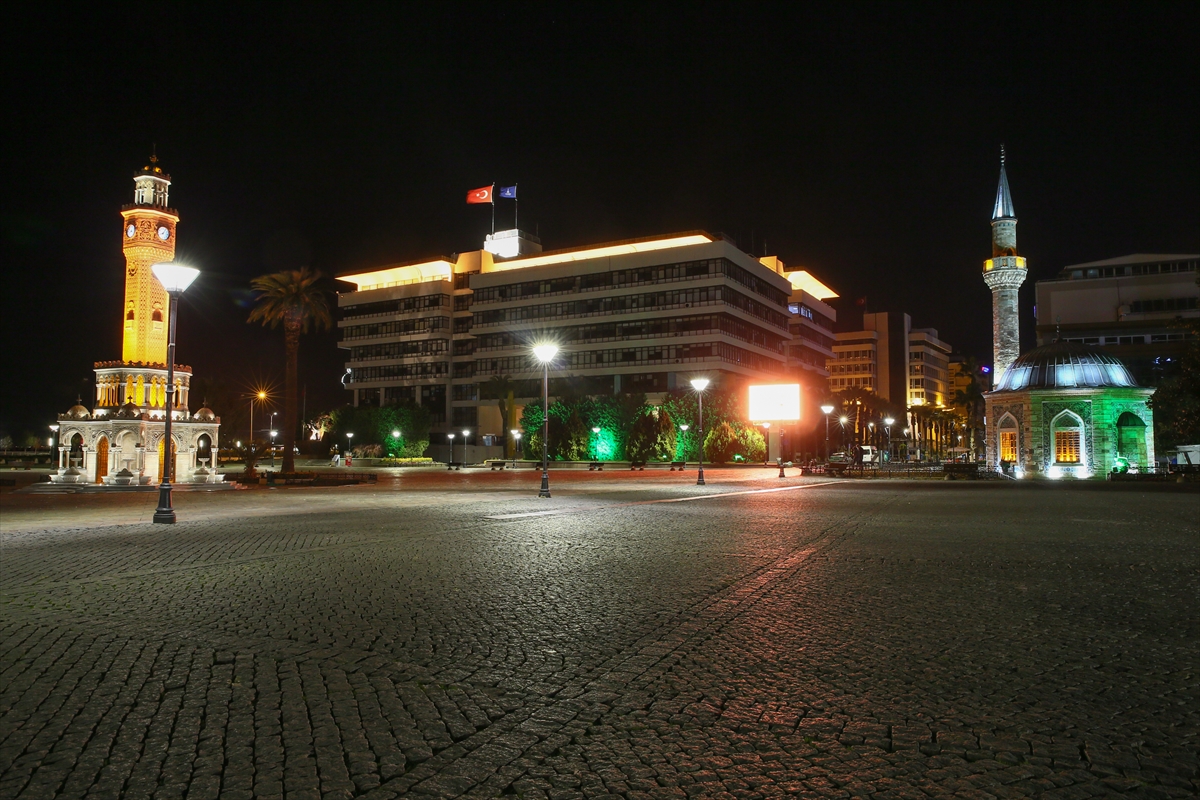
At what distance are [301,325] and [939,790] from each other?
4634 centimetres

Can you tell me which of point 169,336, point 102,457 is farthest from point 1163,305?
point 169,336

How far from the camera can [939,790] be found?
394 centimetres

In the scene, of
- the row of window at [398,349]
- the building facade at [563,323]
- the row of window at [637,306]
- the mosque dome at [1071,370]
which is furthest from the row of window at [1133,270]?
the row of window at [398,349]

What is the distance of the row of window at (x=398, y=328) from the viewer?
325ft

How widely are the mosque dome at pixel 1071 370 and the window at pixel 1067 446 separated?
2.98m

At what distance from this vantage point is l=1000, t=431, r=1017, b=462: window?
53344 mm

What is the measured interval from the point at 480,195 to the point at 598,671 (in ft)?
311

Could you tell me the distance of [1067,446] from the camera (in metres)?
50.6

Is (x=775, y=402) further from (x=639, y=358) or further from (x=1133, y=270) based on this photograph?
(x=1133, y=270)

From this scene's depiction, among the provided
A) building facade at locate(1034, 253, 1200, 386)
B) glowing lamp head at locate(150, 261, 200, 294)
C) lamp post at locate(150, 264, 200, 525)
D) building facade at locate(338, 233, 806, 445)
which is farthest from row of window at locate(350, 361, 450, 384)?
glowing lamp head at locate(150, 261, 200, 294)

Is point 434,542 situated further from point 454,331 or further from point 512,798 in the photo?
point 454,331

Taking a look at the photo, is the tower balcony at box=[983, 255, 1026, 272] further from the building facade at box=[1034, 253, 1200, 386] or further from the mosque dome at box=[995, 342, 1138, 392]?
the building facade at box=[1034, 253, 1200, 386]

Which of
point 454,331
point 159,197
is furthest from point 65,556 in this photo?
point 454,331

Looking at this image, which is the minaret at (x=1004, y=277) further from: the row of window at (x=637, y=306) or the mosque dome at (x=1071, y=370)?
the row of window at (x=637, y=306)
